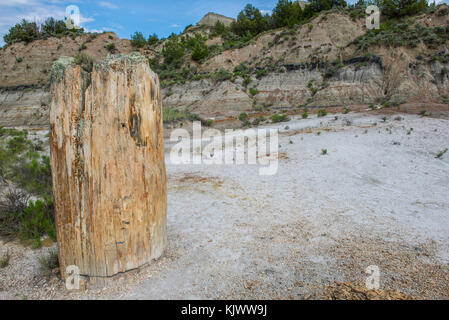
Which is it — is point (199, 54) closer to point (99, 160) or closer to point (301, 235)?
point (301, 235)

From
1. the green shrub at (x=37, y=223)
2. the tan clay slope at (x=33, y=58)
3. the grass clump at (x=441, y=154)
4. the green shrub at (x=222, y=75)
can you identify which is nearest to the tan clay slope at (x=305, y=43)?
the green shrub at (x=222, y=75)

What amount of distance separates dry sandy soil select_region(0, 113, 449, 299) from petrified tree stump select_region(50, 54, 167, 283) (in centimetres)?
43

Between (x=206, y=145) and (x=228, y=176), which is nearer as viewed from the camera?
(x=228, y=176)

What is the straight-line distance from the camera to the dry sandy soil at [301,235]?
2947 mm

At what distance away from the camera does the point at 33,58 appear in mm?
32375

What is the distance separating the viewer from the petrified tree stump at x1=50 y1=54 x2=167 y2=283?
2830 millimetres

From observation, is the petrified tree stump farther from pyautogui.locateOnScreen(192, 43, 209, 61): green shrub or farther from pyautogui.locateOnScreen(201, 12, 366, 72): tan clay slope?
pyautogui.locateOnScreen(192, 43, 209, 61): green shrub

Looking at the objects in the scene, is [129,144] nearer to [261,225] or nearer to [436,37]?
[261,225]

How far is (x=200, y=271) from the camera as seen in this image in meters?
3.33

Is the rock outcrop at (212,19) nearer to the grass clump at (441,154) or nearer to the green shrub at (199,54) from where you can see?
the green shrub at (199,54)

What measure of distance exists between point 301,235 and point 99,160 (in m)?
3.25

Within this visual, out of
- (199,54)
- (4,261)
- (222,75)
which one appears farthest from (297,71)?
(4,261)
